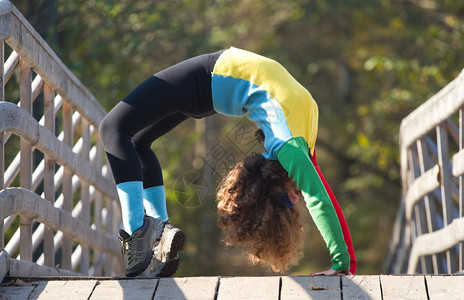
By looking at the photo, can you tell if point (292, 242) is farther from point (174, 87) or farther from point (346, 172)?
point (346, 172)

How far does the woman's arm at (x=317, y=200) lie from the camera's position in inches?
106

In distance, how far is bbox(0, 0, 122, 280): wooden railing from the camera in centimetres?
279

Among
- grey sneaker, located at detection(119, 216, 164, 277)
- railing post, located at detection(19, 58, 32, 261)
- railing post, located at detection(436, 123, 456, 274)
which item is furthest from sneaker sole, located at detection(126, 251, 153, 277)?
railing post, located at detection(436, 123, 456, 274)

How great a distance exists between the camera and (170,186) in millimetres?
8773

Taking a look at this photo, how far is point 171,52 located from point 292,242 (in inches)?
230

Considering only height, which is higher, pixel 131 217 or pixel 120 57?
pixel 131 217

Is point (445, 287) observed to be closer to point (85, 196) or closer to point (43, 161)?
point (43, 161)

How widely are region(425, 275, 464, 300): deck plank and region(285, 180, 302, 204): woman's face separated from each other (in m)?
0.63

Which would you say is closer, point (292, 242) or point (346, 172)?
point (292, 242)

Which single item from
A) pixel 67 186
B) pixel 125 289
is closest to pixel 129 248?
pixel 125 289

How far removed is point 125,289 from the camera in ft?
8.21

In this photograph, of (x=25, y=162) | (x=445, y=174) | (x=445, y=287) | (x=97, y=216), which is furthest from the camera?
(x=97, y=216)

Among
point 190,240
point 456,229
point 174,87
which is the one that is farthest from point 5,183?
point 190,240

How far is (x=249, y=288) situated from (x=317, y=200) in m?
0.43
